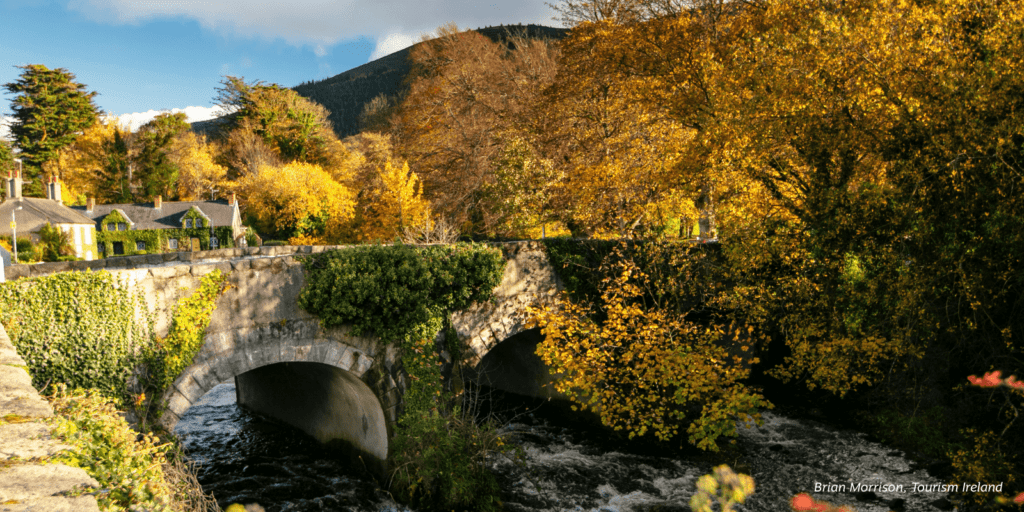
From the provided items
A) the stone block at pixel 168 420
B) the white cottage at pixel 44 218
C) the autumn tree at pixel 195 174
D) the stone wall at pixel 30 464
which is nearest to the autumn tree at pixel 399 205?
the stone block at pixel 168 420

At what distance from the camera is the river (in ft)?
35.5

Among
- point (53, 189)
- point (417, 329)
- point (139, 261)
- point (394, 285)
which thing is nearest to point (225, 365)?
point (394, 285)

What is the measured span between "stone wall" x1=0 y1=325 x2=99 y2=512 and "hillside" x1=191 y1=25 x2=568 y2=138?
98922 mm

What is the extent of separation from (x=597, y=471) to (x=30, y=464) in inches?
434

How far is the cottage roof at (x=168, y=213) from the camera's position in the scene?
142 feet

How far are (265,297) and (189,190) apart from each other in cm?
4940

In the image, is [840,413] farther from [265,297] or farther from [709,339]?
[265,297]

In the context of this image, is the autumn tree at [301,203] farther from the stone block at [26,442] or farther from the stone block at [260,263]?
the stone block at [26,442]

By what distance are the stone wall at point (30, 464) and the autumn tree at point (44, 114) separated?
185 feet

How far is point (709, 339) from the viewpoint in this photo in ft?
41.7

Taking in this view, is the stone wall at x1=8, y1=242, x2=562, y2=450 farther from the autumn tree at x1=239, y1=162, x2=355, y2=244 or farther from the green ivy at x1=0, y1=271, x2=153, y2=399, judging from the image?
the autumn tree at x1=239, y1=162, x2=355, y2=244

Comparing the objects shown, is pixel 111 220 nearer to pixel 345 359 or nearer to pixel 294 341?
pixel 294 341

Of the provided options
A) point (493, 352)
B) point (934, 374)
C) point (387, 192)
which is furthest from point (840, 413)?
point (387, 192)

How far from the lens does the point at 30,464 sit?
2914 mm
